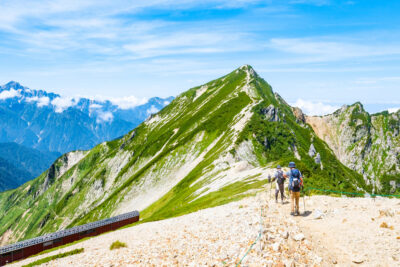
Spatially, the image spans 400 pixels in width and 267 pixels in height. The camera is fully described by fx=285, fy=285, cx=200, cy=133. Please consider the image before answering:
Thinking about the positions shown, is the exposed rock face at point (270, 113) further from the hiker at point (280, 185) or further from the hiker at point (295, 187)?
the hiker at point (295, 187)

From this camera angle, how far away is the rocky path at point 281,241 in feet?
50.4

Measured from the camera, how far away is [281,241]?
1652 cm

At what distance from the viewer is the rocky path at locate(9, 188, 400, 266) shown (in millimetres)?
15367

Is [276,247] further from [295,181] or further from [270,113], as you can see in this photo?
[270,113]

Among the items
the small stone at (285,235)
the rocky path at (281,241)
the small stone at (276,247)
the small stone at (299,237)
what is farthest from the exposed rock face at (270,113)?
the small stone at (276,247)

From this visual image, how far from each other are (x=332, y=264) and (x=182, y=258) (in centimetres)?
858

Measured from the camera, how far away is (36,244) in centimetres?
6988

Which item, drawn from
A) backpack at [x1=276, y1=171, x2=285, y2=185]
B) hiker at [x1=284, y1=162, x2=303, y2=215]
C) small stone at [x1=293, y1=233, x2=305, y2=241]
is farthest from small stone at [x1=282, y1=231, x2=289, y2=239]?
backpack at [x1=276, y1=171, x2=285, y2=185]

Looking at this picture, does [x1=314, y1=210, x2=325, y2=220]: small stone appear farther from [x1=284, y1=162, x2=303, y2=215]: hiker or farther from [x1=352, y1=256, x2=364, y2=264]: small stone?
[x1=352, y1=256, x2=364, y2=264]: small stone

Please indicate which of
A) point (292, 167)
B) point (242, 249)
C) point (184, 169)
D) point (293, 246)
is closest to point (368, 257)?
point (293, 246)

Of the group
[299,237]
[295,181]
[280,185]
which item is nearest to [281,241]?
[299,237]

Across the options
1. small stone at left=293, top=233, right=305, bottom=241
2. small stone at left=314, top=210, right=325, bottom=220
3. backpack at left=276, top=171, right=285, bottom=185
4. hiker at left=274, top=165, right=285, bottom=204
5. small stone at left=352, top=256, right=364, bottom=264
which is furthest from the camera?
backpack at left=276, top=171, right=285, bottom=185

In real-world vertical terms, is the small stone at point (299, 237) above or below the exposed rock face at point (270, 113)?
below

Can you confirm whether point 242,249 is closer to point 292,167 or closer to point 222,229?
point 222,229
